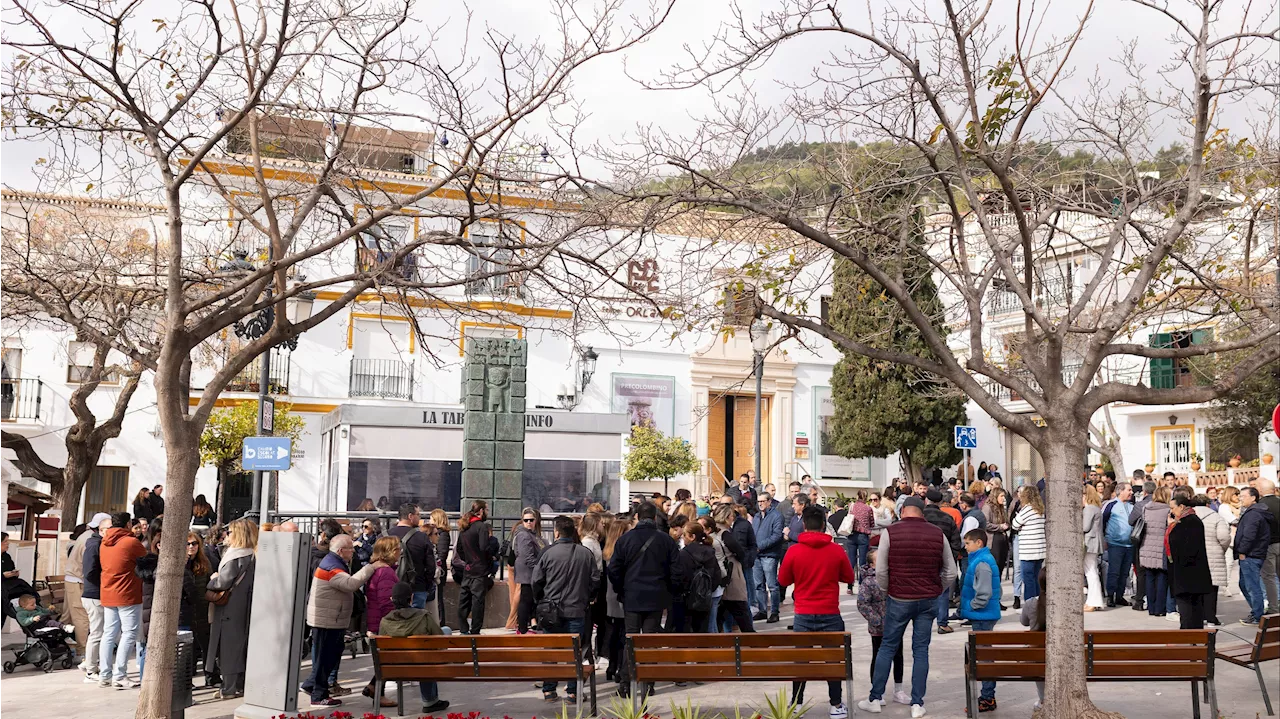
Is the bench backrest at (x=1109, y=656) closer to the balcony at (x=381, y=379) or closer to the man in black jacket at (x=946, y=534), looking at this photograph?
the man in black jacket at (x=946, y=534)

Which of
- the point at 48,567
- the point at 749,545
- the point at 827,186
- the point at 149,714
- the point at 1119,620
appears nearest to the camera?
the point at 149,714

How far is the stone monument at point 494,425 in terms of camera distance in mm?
19266

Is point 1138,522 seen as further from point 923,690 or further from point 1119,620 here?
point 923,690

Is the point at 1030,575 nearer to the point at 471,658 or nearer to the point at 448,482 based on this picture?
the point at 471,658

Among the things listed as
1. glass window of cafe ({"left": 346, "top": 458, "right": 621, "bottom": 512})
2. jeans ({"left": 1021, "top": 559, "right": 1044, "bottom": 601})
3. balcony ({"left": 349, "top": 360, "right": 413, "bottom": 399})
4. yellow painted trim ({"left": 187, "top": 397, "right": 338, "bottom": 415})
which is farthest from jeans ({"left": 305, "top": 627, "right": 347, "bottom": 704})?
balcony ({"left": 349, "top": 360, "right": 413, "bottom": 399})

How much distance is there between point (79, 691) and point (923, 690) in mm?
8255

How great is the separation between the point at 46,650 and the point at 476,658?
6.61 meters

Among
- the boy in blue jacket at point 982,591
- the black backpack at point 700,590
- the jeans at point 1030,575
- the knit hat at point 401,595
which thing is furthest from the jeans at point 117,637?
the jeans at point 1030,575

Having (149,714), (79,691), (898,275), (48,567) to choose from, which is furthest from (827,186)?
(48,567)

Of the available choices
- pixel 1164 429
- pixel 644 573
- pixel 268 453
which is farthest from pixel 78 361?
pixel 1164 429

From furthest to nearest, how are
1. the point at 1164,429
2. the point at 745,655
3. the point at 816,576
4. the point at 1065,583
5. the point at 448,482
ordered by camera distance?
the point at 1164,429 → the point at 448,482 → the point at 816,576 → the point at 745,655 → the point at 1065,583

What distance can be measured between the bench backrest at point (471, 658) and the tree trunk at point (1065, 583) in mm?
3713

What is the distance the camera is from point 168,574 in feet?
29.8

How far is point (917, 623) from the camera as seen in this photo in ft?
31.9
